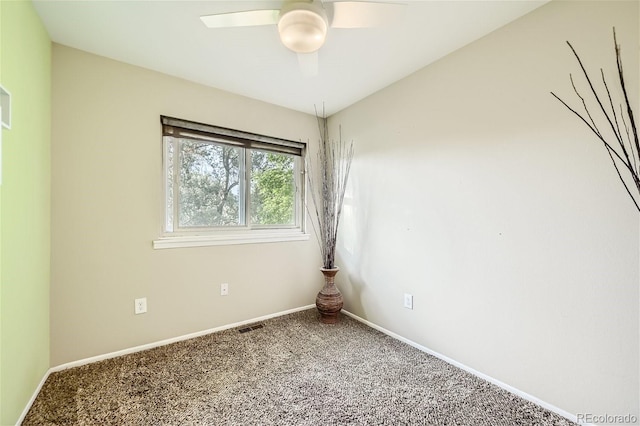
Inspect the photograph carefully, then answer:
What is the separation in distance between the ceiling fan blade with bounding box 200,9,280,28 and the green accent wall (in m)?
0.87

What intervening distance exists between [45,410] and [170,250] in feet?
3.53

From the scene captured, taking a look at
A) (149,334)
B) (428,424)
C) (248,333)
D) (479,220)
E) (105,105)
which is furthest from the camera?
(248,333)

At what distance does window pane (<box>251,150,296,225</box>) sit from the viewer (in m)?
2.71

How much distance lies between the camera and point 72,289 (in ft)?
5.89

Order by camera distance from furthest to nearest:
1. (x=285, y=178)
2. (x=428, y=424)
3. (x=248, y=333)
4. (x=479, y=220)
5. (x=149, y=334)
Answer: (x=285, y=178) < (x=248, y=333) < (x=149, y=334) < (x=479, y=220) < (x=428, y=424)

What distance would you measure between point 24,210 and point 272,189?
5.85 ft

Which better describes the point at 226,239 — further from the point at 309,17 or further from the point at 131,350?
the point at 309,17

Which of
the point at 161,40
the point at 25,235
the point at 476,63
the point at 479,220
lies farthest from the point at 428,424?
the point at 161,40

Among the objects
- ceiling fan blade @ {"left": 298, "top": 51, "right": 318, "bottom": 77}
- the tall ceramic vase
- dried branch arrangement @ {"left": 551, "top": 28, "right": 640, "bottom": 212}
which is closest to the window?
the tall ceramic vase

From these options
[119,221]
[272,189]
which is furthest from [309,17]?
[119,221]

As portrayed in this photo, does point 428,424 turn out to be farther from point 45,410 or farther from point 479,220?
point 45,410

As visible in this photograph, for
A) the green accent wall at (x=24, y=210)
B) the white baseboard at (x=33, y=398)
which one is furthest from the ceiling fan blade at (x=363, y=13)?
the white baseboard at (x=33, y=398)

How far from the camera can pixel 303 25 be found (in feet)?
4.13

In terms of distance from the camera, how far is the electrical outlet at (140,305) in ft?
6.61
